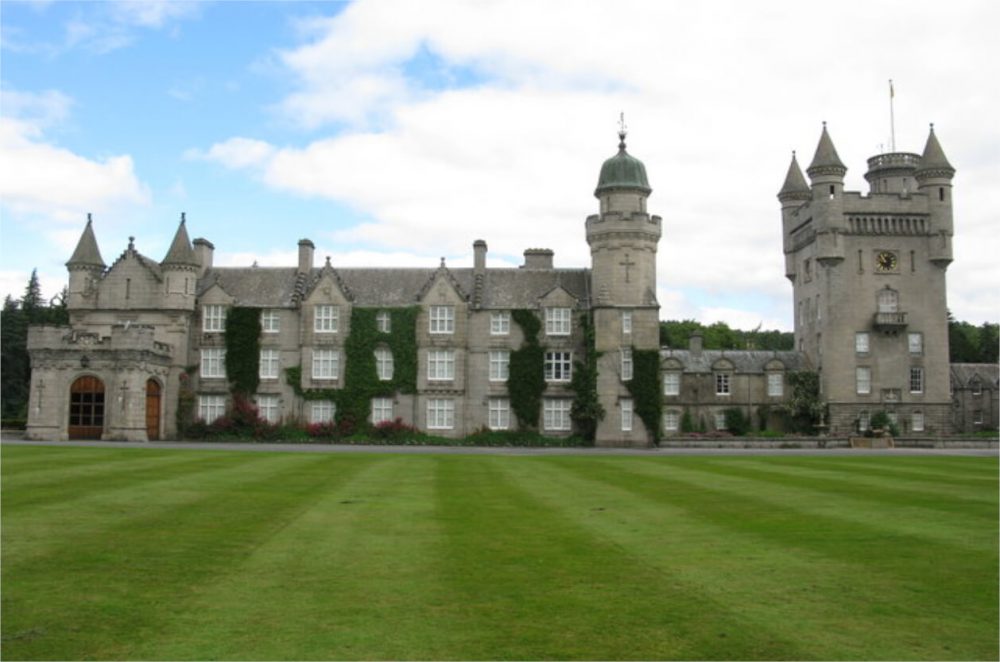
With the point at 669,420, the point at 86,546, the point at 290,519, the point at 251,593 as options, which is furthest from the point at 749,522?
the point at 669,420

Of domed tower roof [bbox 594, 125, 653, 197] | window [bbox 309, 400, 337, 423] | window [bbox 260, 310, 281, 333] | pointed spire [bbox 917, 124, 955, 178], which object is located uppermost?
pointed spire [bbox 917, 124, 955, 178]

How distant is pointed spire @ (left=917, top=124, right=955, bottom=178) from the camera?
6650 centimetres

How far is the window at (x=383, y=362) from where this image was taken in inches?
2244

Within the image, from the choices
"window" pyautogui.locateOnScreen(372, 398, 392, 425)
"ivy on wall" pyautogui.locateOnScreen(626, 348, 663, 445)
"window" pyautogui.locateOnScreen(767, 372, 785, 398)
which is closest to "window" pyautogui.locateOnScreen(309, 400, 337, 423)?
"window" pyautogui.locateOnScreen(372, 398, 392, 425)

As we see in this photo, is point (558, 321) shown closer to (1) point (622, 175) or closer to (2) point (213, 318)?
(1) point (622, 175)

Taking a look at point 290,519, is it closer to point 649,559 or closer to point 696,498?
point 649,559

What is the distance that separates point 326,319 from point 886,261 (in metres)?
40.5

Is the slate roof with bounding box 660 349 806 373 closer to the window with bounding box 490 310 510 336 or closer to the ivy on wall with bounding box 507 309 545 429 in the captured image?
the ivy on wall with bounding box 507 309 545 429

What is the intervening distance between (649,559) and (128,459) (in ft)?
73.7

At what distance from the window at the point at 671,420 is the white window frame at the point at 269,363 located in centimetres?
2990

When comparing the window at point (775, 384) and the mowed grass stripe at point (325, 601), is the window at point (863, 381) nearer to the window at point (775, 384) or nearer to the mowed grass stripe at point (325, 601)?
the window at point (775, 384)

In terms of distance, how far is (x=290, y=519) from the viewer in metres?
16.2

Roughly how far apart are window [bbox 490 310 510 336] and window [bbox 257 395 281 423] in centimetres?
1430

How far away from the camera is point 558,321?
57094 mm
